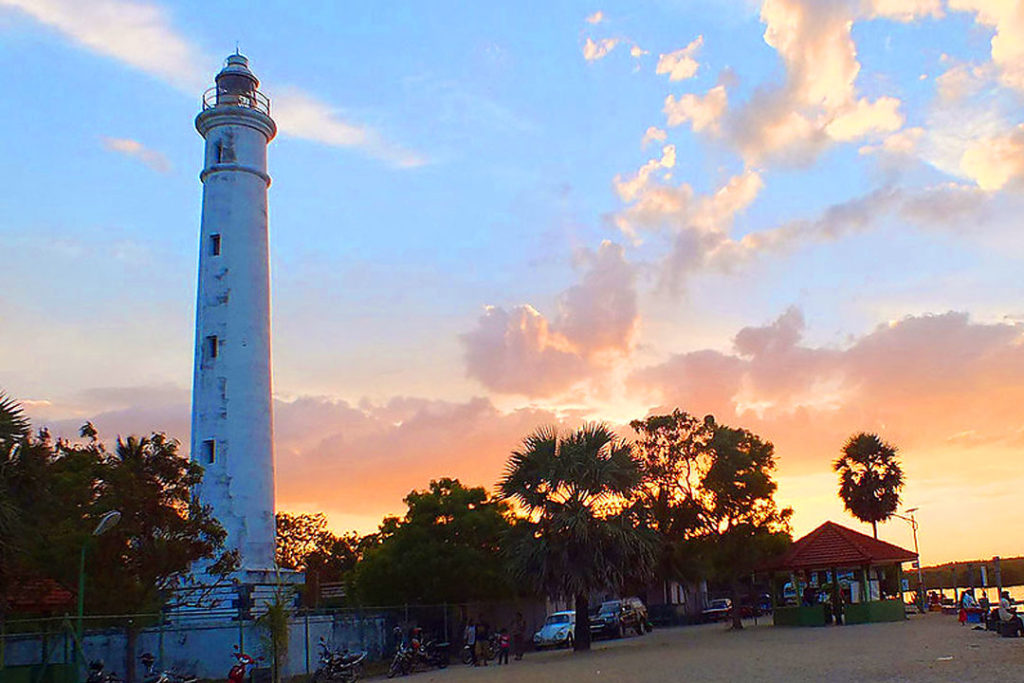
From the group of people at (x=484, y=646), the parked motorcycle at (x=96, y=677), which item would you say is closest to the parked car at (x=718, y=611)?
the group of people at (x=484, y=646)

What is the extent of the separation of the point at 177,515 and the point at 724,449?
26.2 meters

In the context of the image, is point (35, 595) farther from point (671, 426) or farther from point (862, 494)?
point (862, 494)

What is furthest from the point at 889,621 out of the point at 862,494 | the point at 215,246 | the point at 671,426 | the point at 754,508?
the point at 215,246

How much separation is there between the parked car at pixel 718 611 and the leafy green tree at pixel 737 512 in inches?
637

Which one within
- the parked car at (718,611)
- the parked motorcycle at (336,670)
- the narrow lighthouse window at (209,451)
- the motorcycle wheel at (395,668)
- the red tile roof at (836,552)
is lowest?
the parked car at (718,611)

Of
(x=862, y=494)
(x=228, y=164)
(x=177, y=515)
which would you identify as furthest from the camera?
(x=862, y=494)

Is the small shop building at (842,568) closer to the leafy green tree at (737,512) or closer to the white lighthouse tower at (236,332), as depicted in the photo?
the leafy green tree at (737,512)

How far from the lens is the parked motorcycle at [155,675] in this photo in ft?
80.4

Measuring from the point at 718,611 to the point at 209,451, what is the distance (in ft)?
122

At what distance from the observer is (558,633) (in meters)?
41.2

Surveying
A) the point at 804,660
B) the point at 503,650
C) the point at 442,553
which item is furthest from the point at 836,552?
the point at 804,660

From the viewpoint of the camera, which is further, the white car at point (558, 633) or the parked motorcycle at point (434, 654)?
the white car at point (558, 633)

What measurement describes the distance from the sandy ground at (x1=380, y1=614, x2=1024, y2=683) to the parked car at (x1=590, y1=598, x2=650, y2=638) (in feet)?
32.2

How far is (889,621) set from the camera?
39188 millimetres
